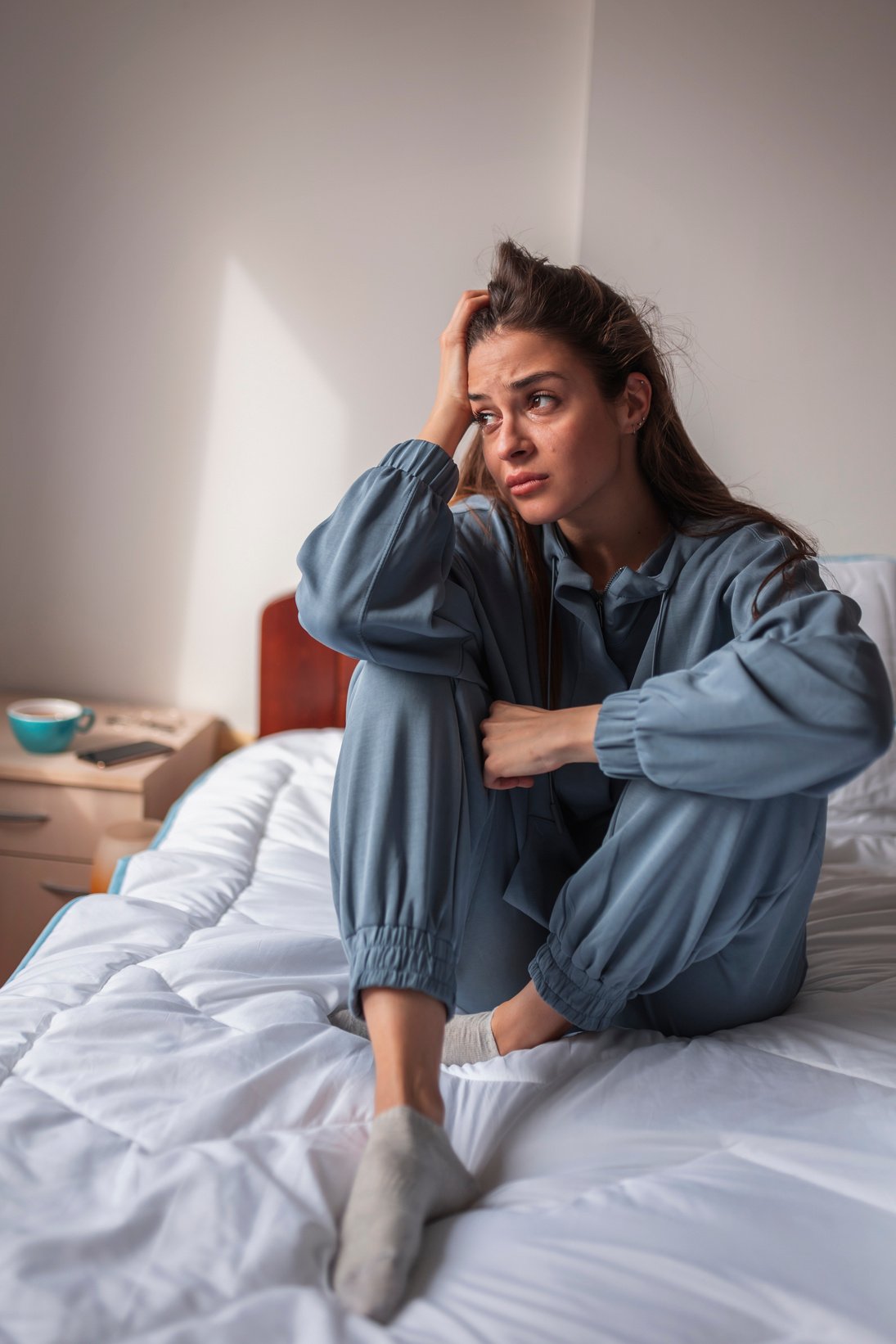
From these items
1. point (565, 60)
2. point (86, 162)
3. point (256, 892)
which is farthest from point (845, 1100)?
point (86, 162)

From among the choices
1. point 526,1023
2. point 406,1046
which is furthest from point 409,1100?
point 526,1023

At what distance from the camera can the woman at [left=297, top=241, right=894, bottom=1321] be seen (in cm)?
90

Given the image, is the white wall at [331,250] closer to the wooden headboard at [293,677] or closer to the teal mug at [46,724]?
the wooden headboard at [293,677]

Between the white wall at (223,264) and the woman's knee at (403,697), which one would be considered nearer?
the woman's knee at (403,697)

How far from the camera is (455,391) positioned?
1.20 m

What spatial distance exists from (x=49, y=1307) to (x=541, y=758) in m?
0.58

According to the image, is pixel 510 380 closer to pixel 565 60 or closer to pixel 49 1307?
pixel 49 1307

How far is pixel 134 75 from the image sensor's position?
7.04 feet

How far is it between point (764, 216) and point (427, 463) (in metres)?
1.26

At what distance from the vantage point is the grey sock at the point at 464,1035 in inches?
40.2

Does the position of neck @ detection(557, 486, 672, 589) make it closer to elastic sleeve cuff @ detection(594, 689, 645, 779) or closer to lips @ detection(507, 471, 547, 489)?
lips @ detection(507, 471, 547, 489)

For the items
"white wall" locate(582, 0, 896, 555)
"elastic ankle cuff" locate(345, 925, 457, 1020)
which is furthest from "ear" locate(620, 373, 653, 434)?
"white wall" locate(582, 0, 896, 555)

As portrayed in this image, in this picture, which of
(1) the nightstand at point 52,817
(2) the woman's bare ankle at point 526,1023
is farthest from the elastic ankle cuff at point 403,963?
(1) the nightstand at point 52,817

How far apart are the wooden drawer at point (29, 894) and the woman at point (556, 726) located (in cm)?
114
